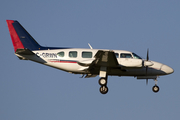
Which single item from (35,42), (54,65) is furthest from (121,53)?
(35,42)

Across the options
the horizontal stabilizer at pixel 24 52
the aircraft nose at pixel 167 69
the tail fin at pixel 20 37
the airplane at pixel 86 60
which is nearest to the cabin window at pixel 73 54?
the airplane at pixel 86 60

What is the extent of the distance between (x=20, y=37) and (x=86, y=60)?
19.8 ft

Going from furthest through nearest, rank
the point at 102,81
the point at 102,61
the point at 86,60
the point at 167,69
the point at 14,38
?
→ the point at 167,69 < the point at 14,38 < the point at 102,81 < the point at 86,60 < the point at 102,61

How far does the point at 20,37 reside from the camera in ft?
79.3

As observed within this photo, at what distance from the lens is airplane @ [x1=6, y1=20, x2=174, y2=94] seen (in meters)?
22.0

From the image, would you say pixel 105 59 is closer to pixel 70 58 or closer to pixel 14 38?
pixel 70 58

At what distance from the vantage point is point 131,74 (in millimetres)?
24078

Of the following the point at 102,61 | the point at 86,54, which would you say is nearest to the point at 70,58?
the point at 86,54

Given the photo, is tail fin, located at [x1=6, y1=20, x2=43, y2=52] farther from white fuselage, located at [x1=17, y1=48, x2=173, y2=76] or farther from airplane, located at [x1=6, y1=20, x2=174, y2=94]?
white fuselage, located at [x1=17, y1=48, x2=173, y2=76]

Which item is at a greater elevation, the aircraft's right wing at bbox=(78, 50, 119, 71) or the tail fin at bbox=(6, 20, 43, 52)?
the tail fin at bbox=(6, 20, 43, 52)

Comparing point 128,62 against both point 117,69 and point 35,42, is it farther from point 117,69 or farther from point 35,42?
point 35,42

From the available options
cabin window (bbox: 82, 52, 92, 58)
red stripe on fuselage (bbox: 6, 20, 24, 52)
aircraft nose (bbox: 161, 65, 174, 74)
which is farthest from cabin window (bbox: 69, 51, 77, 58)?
aircraft nose (bbox: 161, 65, 174, 74)

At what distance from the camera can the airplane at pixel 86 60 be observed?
72.1 ft

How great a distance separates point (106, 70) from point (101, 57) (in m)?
1.85
